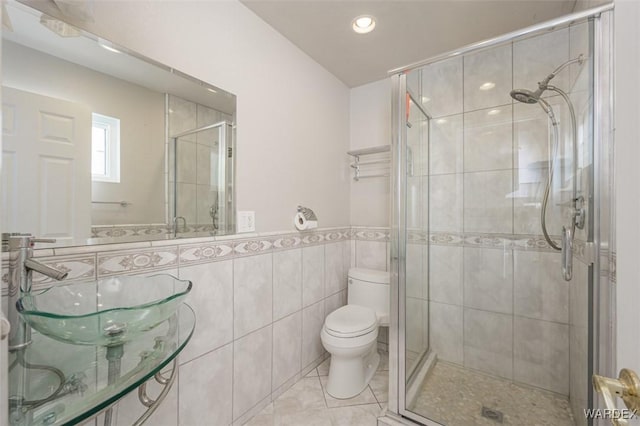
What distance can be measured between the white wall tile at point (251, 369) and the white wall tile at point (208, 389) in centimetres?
4

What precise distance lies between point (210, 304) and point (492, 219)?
5.73ft

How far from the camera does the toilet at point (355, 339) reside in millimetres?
1712

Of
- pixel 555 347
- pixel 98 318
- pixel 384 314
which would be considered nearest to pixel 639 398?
pixel 98 318

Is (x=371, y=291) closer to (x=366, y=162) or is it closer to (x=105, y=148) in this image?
(x=366, y=162)

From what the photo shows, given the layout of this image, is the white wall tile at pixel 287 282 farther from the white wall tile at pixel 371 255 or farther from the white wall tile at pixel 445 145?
the white wall tile at pixel 445 145

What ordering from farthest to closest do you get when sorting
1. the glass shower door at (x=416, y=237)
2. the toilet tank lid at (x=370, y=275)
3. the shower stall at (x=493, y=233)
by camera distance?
the toilet tank lid at (x=370, y=275)
the glass shower door at (x=416, y=237)
the shower stall at (x=493, y=233)

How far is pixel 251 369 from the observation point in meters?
1.59

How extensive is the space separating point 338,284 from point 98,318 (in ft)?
5.77

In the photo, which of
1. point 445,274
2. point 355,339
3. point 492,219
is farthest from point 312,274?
point 492,219

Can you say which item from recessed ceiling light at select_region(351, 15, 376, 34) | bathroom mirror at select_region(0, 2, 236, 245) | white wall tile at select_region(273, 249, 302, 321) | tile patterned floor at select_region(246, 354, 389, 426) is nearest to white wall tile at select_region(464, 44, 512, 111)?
recessed ceiling light at select_region(351, 15, 376, 34)

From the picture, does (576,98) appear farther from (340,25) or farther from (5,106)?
(5,106)

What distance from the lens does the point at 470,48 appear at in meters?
1.40

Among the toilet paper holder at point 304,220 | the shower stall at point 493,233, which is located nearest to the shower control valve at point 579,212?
the shower stall at point 493,233

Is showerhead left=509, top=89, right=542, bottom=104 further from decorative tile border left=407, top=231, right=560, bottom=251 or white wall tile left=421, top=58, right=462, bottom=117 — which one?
decorative tile border left=407, top=231, right=560, bottom=251
